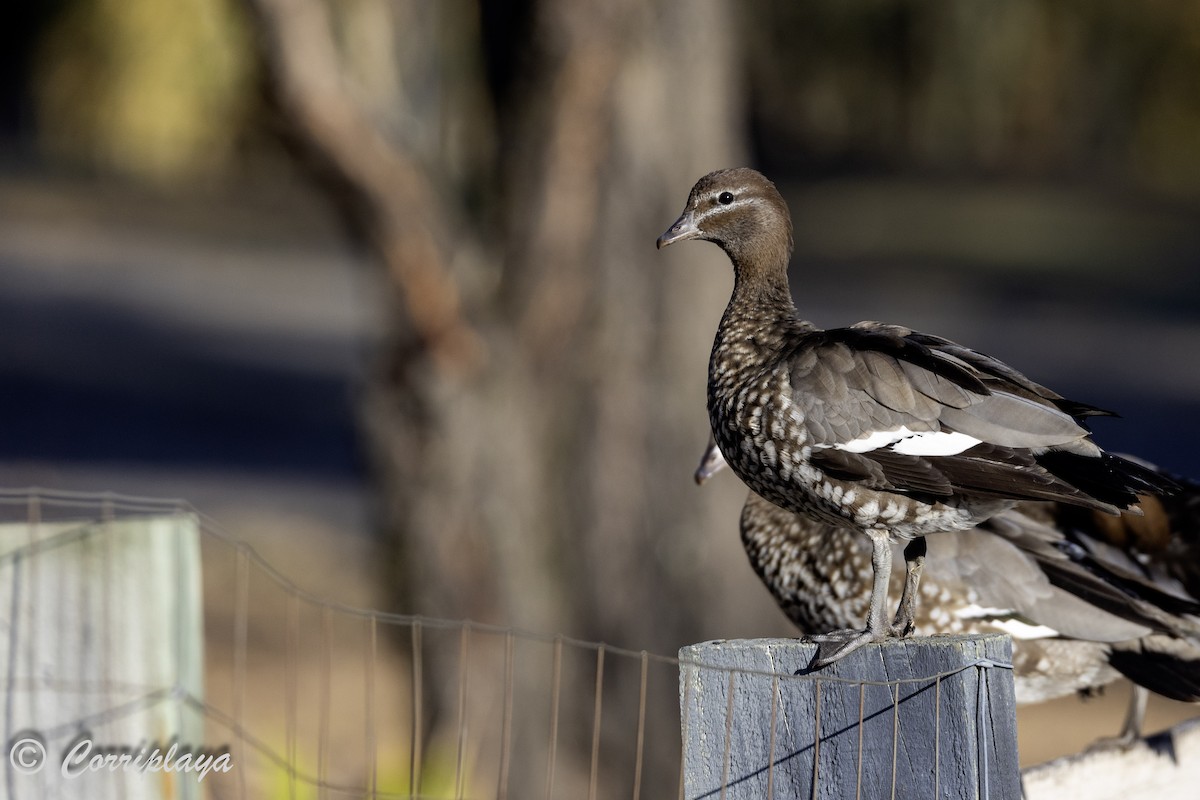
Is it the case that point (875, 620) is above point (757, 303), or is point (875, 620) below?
below

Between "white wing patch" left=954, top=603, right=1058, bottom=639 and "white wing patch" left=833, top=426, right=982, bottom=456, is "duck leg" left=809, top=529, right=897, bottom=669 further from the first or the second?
"white wing patch" left=954, top=603, right=1058, bottom=639

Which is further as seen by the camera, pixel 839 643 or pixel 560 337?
pixel 560 337

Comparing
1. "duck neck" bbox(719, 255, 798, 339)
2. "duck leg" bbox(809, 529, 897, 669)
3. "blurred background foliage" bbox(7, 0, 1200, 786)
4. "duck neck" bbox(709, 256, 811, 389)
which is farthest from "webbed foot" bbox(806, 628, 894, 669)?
"blurred background foliage" bbox(7, 0, 1200, 786)

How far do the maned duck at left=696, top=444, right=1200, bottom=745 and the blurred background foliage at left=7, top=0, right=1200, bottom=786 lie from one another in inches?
97.3

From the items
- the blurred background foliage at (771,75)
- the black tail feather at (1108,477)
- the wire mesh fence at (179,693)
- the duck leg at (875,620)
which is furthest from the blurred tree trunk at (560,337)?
the black tail feather at (1108,477)

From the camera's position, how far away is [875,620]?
2895 millimetres

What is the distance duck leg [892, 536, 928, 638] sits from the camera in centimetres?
305

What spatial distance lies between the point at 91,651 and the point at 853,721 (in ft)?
4.85

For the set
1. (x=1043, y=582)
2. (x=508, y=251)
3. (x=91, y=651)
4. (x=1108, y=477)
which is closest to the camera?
(x=1108, y=477)

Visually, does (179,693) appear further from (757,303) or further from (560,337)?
(560,337)

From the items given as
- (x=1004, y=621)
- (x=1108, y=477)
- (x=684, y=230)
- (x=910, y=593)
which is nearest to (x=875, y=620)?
(x=910, y=593)

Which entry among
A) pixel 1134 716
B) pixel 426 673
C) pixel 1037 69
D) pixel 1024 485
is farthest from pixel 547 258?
pixel 1037 69

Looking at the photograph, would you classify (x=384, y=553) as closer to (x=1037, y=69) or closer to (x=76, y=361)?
(x=1037, y=69)

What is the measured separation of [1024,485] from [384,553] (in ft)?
15.6
